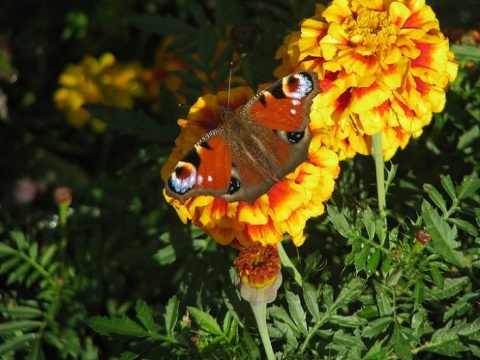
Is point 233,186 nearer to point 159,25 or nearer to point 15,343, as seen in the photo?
point 15,343

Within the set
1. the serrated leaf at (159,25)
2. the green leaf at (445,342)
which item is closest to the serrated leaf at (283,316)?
the green leaf at (445,342)

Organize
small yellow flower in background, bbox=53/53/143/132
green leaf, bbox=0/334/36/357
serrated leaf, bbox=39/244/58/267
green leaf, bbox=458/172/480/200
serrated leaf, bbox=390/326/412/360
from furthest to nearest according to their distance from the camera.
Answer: small yellow flower in background, bbox=53/53/143/132 → serrated leaf, bbox=39/244/58/267 → green leaf, bbox=0/334/36/357 → green leaf, bbox=458/172/480/200 → serrated leaf, bbox=390/326/412/360

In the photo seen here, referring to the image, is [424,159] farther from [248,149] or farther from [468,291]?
[248,149]

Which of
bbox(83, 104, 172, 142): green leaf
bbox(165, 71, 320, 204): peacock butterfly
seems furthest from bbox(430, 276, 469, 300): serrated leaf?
bbox(83, 104, 172, 142): green leaf

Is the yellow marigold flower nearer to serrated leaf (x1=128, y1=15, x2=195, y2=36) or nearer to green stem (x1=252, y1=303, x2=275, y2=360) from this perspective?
green stem (x1=252, y1=303, x2=275, y2=360)

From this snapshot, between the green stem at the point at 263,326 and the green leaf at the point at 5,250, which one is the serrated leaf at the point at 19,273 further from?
the green stem at the point at 263,326

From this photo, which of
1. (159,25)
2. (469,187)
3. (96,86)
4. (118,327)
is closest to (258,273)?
(118,327)

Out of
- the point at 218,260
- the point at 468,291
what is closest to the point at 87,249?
the point at 218,260
